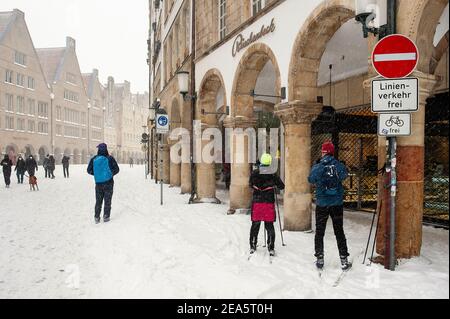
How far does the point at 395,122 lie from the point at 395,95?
36 centimetres

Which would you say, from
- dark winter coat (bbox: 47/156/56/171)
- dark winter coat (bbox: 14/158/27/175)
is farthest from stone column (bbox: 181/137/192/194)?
dark winter coat (bbox: 47/156/56/171)

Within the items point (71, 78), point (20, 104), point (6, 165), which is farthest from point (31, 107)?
point (6, 165)

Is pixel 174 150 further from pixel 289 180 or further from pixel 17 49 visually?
pixel 17 49

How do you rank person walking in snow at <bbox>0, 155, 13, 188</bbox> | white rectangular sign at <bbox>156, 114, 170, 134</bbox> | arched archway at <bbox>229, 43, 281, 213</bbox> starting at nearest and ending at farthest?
arched archway at <bbox>229, 43, 281, 213</bbox> → white rectangular sign at <bbox>156, 114, 170, 134</bbox> → person walking in snow at <bbox>0, 155, 13, 188</bbox>

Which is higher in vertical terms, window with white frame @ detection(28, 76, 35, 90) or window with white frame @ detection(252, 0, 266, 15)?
window with white frame @ detection(28, 76, 35, 90)

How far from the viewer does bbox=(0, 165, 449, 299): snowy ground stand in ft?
15.6

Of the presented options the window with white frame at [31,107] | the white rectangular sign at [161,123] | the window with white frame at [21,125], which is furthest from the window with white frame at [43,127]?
the white rectangular sign at [161,123]

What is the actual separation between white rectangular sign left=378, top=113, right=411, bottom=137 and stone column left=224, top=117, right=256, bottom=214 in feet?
20.0

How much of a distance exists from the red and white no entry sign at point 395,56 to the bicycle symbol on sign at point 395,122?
1.77 ft

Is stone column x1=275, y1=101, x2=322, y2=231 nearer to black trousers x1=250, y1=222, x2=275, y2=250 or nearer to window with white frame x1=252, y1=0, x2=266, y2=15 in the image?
black trousers x1=250, y1=222, x2=275, y2=250

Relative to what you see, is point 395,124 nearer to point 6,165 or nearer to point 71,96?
point 6,165

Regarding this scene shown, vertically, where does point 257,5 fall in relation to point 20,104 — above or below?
below

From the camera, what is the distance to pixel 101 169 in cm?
952
